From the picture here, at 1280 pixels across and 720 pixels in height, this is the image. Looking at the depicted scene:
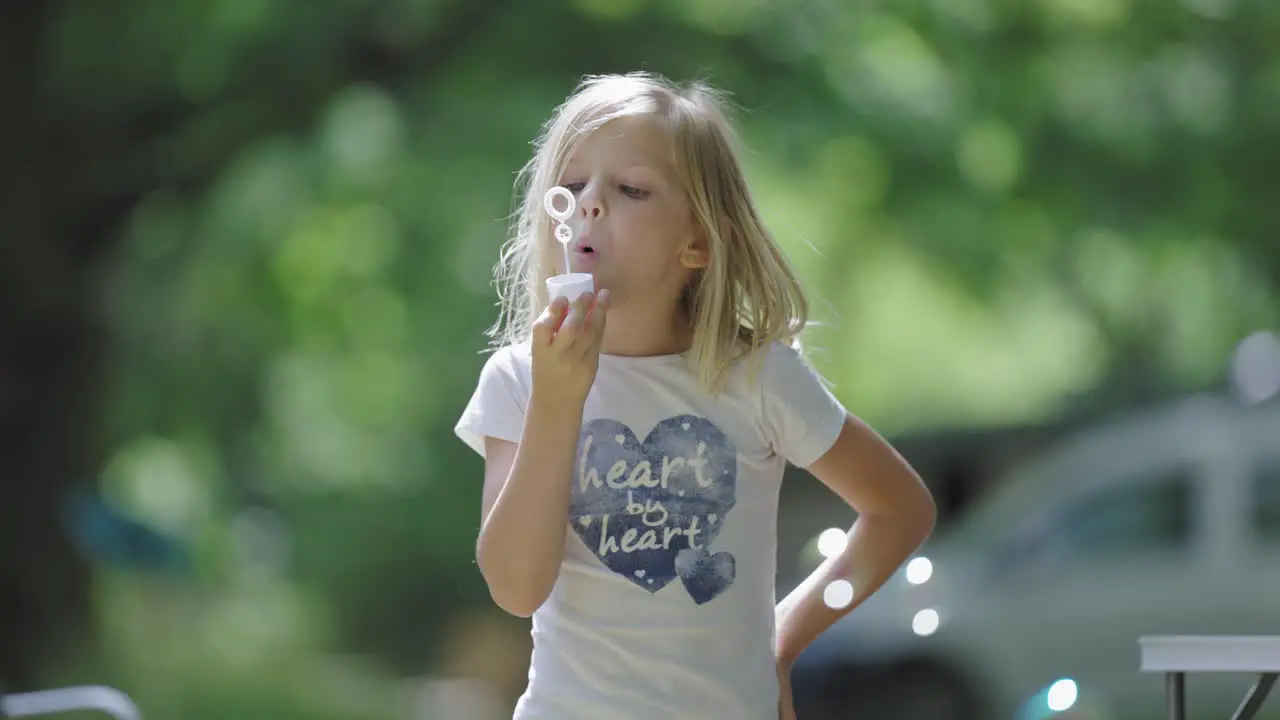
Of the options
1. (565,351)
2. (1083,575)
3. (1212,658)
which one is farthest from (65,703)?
(1083,575)

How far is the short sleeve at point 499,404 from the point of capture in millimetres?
927

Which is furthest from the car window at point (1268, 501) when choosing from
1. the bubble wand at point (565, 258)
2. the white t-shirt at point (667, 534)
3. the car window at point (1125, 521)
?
the bubble wand at point (565, 258)

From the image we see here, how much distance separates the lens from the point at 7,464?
321 centimetres

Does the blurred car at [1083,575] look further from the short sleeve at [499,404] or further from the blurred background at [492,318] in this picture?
the short sleeve at [499,404]

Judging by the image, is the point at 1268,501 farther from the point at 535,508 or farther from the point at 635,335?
the point at 535,508

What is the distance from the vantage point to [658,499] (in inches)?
36.0

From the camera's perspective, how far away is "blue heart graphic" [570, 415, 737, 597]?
2.95 feet

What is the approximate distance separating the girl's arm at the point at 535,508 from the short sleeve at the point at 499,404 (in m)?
0.07

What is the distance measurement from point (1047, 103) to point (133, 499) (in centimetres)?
217

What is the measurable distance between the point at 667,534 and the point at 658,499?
0.08 feet

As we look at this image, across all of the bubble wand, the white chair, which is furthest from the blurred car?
the bubble wand

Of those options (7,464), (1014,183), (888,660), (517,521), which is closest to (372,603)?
(7,464)

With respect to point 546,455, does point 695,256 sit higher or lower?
higher

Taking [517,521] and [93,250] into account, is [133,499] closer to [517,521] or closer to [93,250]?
[93,250]
